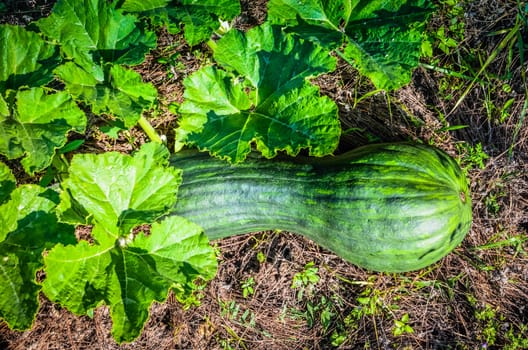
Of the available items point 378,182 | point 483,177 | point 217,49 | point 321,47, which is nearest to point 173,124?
point 217,49

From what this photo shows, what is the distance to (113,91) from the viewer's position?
2.79m

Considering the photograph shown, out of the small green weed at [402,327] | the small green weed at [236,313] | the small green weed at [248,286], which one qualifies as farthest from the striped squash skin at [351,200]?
the small green weed at [402,327]

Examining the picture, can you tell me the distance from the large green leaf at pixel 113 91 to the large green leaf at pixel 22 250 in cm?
60

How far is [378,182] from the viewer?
2824 mm

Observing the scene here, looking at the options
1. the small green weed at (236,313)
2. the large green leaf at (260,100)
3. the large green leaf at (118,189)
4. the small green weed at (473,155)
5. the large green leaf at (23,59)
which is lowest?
the small green weed at (236,313)

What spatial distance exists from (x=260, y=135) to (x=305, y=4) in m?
0.80

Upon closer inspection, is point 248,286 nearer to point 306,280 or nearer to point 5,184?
point 306,280

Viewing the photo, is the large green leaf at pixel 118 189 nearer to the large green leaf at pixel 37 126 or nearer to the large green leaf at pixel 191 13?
the large green leaf at pixel 37 126

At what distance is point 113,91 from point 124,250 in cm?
89

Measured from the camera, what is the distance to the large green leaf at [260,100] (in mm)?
2750

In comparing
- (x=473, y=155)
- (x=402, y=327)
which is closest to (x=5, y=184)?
(x=402, y=327)

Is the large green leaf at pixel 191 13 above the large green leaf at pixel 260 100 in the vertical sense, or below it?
above

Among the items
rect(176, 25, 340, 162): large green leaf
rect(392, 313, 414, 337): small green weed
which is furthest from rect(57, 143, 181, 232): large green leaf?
rect(392, 313, 414, 337): small green weed

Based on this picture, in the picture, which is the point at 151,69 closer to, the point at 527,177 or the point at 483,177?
the point at 483,177
